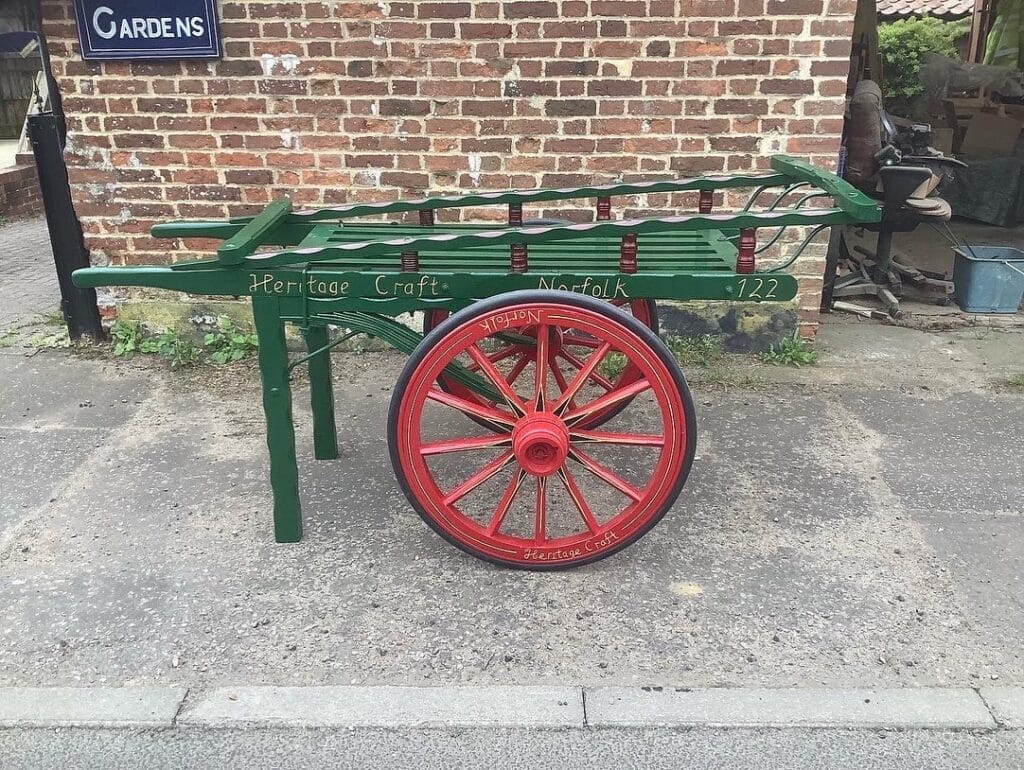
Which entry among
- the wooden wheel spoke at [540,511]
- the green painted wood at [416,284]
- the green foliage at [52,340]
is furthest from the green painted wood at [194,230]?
the green foliage at [52,340]

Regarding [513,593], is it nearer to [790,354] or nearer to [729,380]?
[729,380]

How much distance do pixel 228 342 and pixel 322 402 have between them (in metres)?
1.57

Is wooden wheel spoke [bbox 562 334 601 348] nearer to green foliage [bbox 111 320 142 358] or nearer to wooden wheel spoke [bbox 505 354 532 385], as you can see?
wooden wheel spoke [bbox 505 354 532 385]

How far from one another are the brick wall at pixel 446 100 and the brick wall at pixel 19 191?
5294mm

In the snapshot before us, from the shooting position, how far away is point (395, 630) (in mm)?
2611

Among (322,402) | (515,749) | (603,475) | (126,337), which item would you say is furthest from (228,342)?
(515,749)

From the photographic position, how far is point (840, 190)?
9.07ft

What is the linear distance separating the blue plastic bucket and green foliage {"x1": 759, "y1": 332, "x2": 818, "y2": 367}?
1.48 m

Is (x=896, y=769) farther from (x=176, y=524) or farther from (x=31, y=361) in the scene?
(x=31, y=361)

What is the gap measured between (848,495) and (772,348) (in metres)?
1.58

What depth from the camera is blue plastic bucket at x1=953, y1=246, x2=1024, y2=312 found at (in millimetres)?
5430

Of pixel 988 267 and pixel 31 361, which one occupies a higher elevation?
pixel 988 267

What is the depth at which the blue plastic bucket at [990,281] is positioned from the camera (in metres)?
5.43

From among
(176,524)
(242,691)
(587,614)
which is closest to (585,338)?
(587,614)
